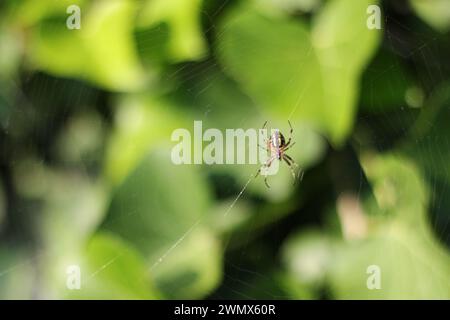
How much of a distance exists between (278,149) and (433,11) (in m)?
0.23

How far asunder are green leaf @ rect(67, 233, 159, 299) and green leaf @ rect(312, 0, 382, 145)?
223 mm

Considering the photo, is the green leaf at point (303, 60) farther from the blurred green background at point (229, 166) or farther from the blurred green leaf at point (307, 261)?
the blurred green leaf at point (307, 261)

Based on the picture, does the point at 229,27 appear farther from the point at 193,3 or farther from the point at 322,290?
the point at 322,290

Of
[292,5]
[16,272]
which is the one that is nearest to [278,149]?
[292,5]

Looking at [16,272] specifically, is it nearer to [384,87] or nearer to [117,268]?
[117,268]

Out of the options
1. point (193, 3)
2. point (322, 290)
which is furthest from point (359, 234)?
point (193, 3)

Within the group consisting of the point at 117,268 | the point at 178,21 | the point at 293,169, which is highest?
the point at 178,21

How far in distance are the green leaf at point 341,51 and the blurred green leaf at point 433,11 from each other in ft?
0.29

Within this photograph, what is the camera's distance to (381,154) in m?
0.59

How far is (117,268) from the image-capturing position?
0.49m

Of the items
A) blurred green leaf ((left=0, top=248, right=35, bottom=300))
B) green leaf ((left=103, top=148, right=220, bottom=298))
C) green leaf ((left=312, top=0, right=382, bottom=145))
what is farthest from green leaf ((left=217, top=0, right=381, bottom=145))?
blurred green leaf ((left=0, top=248, right=35, bottom=300))

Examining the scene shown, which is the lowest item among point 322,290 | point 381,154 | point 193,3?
point 322,290

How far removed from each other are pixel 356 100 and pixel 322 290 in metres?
0.20

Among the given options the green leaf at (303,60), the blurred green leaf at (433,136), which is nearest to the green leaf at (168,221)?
the green leaf at (303,60)
